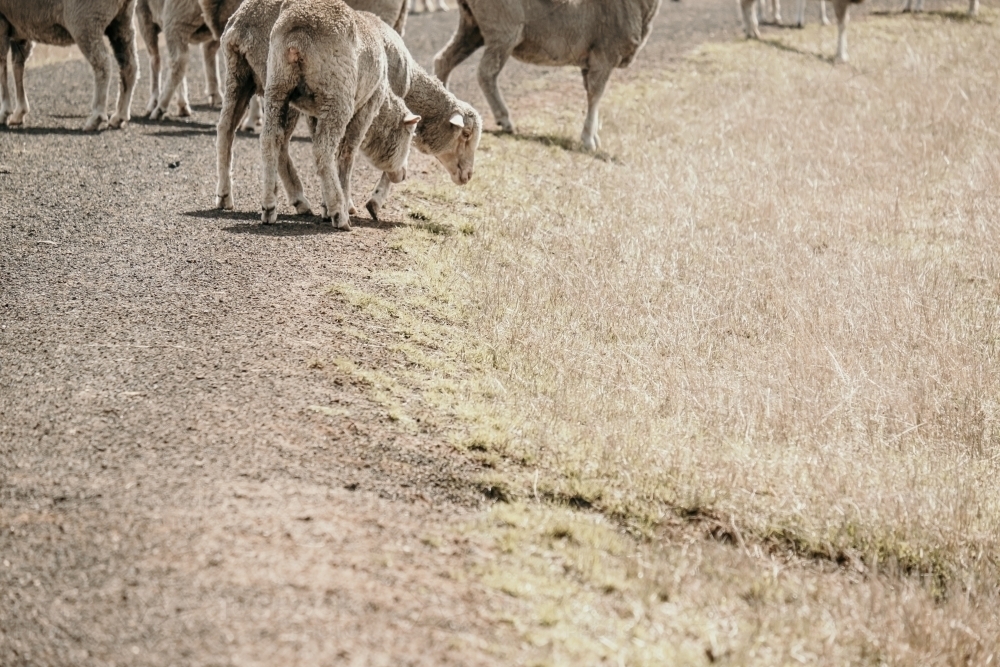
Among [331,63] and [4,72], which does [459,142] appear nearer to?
[331,63]

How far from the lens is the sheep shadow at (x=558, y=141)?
12891 millimetres

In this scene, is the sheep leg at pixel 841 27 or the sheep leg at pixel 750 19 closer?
the sheep leg at pixel 841 27

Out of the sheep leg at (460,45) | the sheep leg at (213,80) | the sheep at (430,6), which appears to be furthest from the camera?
A: the sheep at (430,6)

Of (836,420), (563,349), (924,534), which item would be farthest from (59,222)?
(924,534)

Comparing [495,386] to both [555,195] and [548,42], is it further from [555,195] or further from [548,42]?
[548,42]

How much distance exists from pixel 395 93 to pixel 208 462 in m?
4.75

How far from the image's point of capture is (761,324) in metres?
8.23

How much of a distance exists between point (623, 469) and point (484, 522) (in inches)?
37.1

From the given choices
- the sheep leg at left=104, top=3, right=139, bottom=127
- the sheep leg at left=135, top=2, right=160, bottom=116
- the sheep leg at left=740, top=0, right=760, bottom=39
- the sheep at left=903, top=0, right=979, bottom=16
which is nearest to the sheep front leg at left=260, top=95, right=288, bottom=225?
the sheep leg at left=104, top=3, right=139, bottom=127

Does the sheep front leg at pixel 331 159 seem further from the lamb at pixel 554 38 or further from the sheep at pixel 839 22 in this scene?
the sheep at pixel 839 22

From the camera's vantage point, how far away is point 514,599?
15.0ft

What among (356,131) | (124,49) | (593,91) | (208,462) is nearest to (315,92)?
(356,131)

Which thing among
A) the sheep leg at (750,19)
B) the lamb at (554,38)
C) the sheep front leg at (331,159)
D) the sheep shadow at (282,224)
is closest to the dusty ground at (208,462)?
the sheep shadow at (282,224)

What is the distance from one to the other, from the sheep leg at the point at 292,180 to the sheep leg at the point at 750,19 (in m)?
15.1
